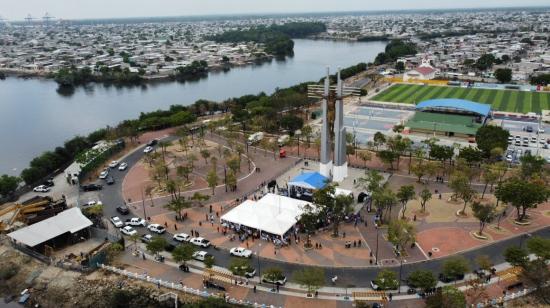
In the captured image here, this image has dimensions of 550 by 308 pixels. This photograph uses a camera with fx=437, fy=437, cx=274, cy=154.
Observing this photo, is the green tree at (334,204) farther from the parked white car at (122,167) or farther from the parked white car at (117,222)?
the parked white car at (122,167)

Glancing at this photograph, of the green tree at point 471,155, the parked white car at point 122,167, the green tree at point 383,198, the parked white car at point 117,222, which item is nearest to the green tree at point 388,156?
the green tree at point 471,155

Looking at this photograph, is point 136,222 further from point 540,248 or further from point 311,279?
point 540,248

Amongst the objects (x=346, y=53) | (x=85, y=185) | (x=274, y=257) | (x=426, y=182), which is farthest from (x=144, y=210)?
(x=346, y=53)

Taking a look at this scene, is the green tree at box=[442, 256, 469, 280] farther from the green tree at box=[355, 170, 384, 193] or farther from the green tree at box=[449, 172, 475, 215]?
the green tree at box=[355, 170, 384, 193]

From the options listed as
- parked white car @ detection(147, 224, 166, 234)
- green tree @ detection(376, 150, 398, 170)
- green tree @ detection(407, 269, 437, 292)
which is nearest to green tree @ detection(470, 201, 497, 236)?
green tree @ detection(407, 269, 437, 292)

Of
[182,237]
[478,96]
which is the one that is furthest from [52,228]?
[478,96]

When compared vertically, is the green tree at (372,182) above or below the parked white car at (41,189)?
above
